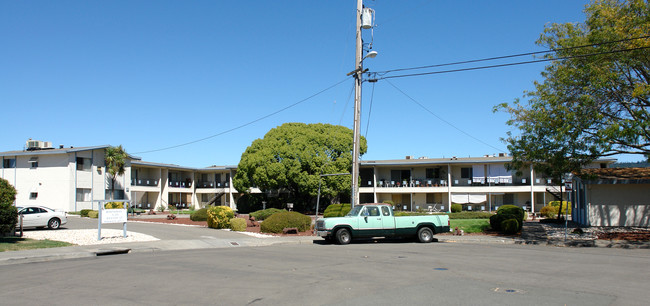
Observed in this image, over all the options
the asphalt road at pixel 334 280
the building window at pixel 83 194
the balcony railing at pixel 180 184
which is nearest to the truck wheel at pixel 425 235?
the asphalt road at pixel 334 280

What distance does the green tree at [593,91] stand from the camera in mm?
18609

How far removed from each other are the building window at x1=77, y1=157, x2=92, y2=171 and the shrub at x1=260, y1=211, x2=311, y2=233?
25.5m

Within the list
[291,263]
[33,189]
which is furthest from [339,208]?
[33,189]

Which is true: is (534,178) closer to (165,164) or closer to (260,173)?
(260,173)

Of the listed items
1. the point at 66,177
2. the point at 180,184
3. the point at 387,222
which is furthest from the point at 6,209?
the point at 180,184

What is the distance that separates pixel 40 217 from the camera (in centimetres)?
2370

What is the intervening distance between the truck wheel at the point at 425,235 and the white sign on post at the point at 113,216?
1268 cm

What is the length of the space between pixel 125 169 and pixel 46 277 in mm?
38062

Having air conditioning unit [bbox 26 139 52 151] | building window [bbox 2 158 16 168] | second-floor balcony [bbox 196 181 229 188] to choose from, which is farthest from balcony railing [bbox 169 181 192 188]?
building window [bbox 2 158 16 168]

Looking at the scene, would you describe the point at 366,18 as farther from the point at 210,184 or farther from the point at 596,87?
the point at 210,184

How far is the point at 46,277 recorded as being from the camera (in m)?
10.7

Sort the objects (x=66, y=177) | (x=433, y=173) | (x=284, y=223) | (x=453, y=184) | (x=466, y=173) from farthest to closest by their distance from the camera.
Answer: (x=433, y=173) < (x=453, y=184) < (x=466, y=173) < (x=66, y=177) < (x=284, y=223)

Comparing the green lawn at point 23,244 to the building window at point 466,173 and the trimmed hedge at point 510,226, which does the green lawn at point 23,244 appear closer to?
the trimmed hedge at point 510,226

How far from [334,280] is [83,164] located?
3917cm
